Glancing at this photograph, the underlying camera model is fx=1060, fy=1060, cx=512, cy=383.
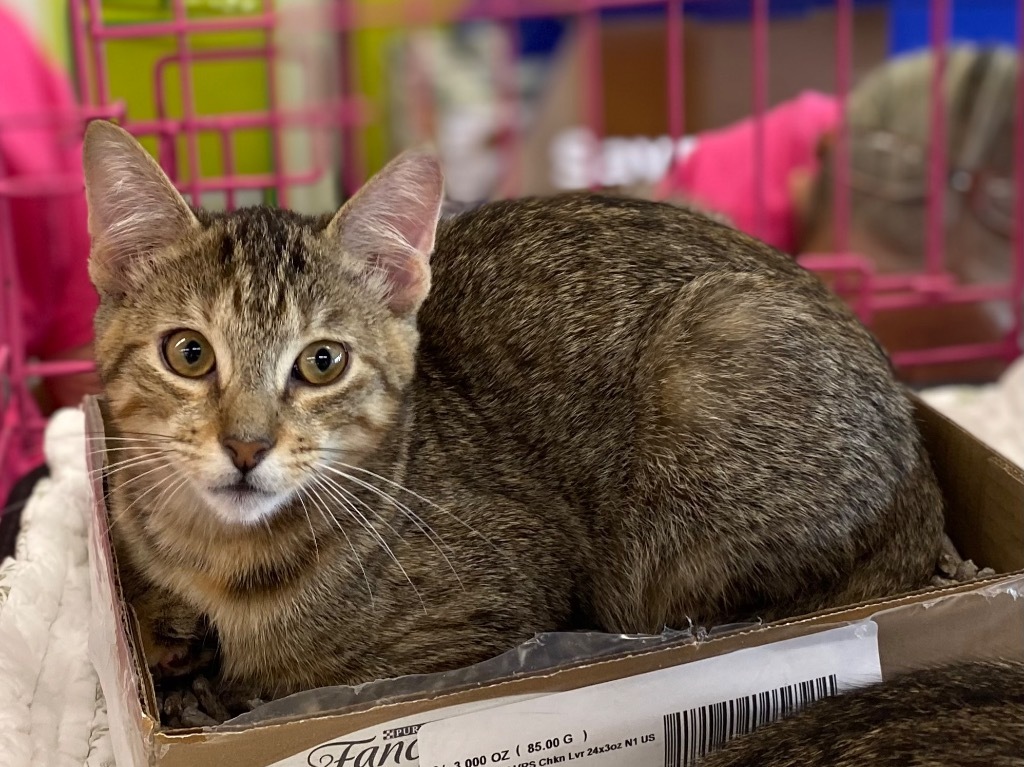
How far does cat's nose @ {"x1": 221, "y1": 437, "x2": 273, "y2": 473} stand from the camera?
0.97 metres

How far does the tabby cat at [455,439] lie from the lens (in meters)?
1.05

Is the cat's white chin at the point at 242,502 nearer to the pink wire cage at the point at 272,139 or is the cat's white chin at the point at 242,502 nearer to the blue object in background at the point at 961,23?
the pink wire cage at the point at 272,139

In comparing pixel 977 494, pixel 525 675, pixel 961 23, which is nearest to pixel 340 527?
pixel 525 675

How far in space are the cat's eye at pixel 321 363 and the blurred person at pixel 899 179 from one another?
4.72 ft

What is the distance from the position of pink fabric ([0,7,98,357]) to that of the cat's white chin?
0.71 metres

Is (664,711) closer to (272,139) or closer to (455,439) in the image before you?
(455,439)

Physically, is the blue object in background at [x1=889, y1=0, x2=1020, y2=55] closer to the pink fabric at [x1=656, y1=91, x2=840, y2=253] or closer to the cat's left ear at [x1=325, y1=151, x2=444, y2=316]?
the pink fabric at [x1=656, y1=91, x2=840, y2=253]

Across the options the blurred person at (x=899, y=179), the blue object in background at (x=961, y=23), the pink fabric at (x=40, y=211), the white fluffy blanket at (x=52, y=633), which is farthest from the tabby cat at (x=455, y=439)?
the blue object in background at (x=961, y=23)

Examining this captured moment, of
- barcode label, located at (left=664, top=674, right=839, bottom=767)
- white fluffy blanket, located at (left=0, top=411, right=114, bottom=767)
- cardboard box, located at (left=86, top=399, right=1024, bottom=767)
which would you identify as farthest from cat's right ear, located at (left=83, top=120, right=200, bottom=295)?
barcode label, located at (left=664, top=674, right=839, bottom=767)

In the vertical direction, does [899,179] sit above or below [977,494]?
above

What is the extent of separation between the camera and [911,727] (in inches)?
36.5

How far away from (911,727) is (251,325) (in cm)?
71

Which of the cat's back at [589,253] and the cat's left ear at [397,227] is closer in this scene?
the cat's left ear at [397,227]

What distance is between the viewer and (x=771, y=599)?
46.8 inches
